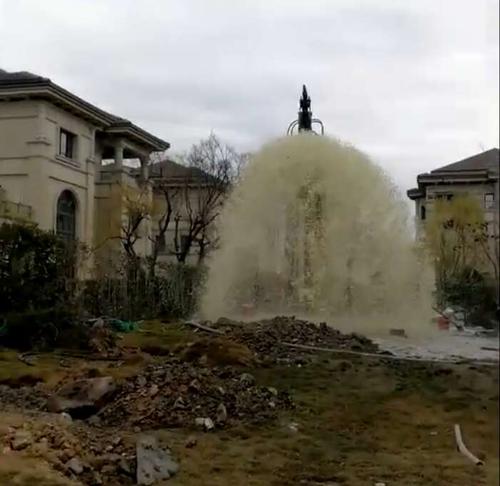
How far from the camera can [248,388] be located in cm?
277

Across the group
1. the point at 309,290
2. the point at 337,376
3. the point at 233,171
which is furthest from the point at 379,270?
the point at 233,171

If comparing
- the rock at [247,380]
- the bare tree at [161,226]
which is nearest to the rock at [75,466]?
the rock at [247,380]

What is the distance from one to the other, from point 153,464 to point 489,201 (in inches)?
62.9

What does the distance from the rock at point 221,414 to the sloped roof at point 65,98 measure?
0.90 meters

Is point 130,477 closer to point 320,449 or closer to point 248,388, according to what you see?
point 320,449

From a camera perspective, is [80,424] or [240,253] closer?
[80,424]

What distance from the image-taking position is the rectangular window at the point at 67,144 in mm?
1609

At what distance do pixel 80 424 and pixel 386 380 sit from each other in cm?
96

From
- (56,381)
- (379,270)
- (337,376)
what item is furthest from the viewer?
(379,270)

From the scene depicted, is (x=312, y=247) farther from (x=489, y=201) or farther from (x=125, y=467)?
(x=489, y=201)

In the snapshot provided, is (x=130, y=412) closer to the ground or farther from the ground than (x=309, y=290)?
closer to the ground

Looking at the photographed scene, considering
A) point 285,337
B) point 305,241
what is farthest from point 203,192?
point 285,337

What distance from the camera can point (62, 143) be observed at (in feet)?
5.63

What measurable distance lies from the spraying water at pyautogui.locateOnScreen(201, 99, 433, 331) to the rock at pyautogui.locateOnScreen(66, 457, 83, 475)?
185 cm
